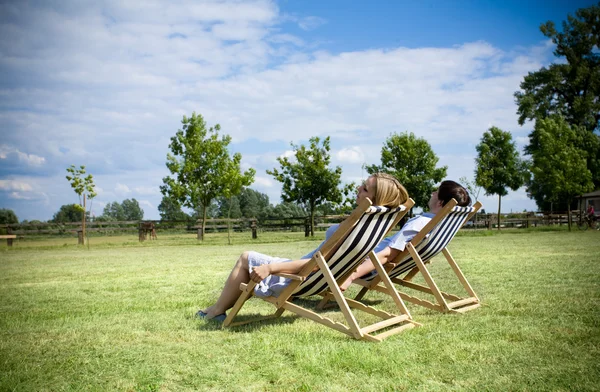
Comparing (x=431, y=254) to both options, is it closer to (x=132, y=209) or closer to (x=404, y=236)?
(x=404, y=236)

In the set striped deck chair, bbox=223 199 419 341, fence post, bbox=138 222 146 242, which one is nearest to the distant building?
fence post, bbox=138 222 146 242

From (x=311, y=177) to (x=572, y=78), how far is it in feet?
93.5

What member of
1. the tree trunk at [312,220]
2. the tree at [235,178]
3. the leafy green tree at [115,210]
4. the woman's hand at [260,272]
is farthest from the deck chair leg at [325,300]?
the leafy green tree at [115,210]

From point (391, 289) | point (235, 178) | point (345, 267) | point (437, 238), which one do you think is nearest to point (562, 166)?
point (235, 178)

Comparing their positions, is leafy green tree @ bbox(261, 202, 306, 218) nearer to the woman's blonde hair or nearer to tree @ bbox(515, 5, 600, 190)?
tree @ bbox(515, 5, 600, 190)

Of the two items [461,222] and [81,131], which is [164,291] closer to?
[461,222]

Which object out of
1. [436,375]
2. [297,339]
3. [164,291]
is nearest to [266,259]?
[297,339]

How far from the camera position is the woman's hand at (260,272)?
358 cm

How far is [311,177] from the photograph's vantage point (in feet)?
84.0

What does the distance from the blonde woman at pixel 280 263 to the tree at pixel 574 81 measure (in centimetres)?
4043

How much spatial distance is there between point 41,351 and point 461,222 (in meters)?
4.08

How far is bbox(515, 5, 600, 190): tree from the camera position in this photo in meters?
38.2

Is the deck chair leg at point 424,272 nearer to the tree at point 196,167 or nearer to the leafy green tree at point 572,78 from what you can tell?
the tree at point 196,167

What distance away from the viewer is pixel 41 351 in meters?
3.38
